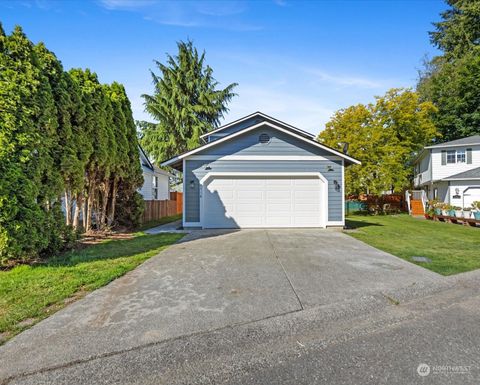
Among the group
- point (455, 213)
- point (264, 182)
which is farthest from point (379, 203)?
point (264, 182)

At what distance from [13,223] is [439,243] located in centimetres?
1083

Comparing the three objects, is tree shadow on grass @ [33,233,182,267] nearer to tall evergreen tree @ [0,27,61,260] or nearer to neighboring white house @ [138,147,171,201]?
tall evergreen tree @ [0,27,61,260]

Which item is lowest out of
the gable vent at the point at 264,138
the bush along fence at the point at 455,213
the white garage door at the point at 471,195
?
A: the bush along fence at the point at 455,213

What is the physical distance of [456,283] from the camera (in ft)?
14.3

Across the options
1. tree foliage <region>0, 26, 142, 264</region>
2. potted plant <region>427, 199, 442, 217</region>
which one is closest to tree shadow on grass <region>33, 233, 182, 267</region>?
tree foliage <region>0, 26, 142, 264</region>

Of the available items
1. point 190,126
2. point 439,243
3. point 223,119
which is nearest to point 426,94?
point 223,119

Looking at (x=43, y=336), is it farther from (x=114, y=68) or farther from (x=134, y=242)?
(x=114, y=68)

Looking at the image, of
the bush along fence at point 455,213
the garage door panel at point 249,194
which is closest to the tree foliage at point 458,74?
the bush along fence at point 455,213

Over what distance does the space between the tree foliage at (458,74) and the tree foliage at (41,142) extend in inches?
1221

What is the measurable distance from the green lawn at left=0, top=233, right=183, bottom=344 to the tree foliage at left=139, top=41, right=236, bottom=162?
745 inches

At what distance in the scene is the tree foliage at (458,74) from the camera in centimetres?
2466

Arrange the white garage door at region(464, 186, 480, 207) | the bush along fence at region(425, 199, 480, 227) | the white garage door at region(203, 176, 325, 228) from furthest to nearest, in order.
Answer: the white garage door at region(464, 186, 480, 207) → the bush along fence at region(425, 199, 480, 227) → the white garage door at region(203, 176, 325, 228)

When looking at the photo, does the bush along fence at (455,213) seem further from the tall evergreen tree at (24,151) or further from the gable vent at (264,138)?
the tall evergreen tree at (24,151)

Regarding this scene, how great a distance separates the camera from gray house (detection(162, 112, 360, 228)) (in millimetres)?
10844
